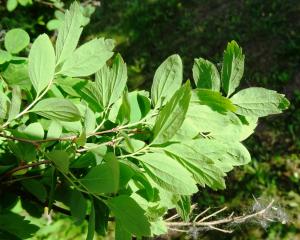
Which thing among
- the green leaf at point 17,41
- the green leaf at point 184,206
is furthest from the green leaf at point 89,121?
the green leaf at point 17,41

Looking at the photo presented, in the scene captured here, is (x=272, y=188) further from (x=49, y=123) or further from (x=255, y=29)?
(x=49, y=123)

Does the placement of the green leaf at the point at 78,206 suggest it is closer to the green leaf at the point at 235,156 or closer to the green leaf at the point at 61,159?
the green leaf at the point at 61,159

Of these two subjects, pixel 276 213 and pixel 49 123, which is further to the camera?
pixel 276 213

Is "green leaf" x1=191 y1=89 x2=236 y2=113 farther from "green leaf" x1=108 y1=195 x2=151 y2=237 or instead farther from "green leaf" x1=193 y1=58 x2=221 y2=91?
"green leaf" x1=108 y1=195 x2=151 y2=237

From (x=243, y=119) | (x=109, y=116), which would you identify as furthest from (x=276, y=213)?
(x=109, y=116)

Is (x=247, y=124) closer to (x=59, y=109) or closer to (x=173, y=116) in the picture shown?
(x=173, y=116)

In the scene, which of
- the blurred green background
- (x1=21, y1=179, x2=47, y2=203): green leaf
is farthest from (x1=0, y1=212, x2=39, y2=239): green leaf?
the blurred green background
